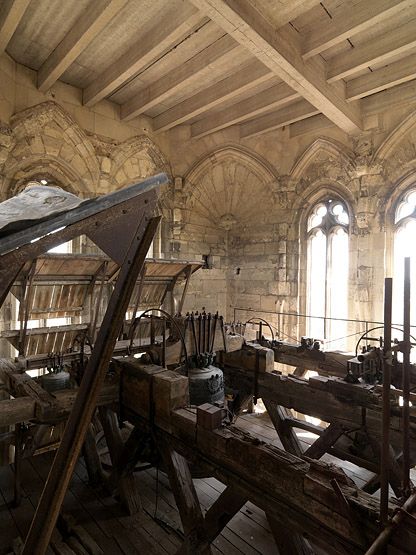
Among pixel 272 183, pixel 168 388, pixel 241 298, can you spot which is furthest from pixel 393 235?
pixel 168 388

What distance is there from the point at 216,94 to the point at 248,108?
808 millimetres

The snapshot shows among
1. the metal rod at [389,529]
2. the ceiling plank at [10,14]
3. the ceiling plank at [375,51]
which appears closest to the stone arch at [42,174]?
the ceiling plank at [10,14]

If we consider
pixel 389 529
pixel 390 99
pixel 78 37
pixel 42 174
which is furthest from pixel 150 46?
pixel 389 529

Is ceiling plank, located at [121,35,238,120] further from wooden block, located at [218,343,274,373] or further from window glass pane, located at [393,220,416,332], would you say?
window glass pane, located at [393,220,416,332]

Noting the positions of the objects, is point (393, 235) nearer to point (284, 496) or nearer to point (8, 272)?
point (284, 496)

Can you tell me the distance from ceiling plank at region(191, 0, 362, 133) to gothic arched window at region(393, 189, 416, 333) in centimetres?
180

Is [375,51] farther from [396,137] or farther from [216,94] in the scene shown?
[216,94]

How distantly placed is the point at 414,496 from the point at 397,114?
20.8ft

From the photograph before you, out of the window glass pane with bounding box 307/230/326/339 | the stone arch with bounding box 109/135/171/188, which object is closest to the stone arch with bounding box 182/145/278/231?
the stone arch with bounding box 109/135/171/188

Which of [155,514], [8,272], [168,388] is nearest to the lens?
[8,272]

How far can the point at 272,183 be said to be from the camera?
7.61 metres

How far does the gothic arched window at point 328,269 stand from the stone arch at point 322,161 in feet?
2.08

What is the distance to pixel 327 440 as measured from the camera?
118 inches

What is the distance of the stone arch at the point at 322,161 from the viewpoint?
21.5 feet
